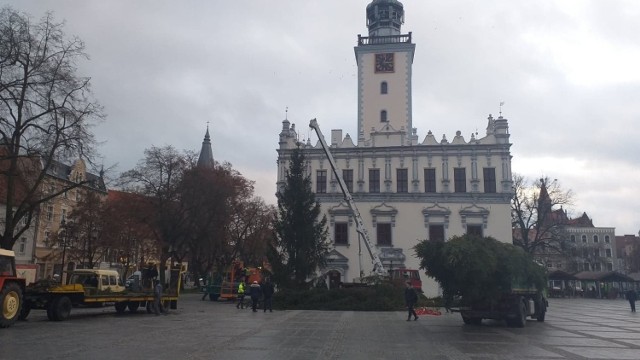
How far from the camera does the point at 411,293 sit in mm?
22438

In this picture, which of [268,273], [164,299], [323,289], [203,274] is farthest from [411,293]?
[203,274]

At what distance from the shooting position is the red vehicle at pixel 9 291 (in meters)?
16.4

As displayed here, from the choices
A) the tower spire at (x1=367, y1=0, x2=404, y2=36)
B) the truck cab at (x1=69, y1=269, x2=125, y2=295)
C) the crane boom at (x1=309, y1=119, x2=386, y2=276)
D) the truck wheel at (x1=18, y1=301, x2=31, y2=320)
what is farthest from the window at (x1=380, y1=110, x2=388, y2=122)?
the truck wheel at (x1=18, y1=301, x2=31, y2=320)

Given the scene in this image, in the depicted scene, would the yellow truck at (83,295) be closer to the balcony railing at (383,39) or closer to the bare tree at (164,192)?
the bare tree at (164,192)

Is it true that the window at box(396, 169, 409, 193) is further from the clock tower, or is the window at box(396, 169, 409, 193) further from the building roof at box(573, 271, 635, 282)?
the building roof at box(573, 271, 635, 282)

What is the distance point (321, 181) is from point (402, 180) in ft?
26.0


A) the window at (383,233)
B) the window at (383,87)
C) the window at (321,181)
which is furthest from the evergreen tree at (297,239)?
the window at (383,87)

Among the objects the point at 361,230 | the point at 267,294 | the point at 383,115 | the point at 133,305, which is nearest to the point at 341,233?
the point at 361,230

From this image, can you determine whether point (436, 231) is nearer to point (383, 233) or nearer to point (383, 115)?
point (383, 233)

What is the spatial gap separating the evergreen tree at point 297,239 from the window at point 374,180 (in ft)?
45.0

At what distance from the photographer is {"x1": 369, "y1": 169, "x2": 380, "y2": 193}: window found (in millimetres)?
48375

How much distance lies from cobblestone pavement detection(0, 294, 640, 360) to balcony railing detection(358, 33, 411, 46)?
124 feet

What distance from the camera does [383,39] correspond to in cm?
5328

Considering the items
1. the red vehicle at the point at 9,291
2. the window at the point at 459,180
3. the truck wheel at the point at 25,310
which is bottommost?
the truck wheel at the point at 25,310
